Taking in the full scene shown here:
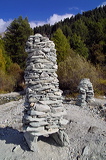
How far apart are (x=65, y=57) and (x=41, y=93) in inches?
587

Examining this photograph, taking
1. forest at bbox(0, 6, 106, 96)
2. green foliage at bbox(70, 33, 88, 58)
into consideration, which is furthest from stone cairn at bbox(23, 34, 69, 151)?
green foliage at bbox(70, 33, 88, 58)

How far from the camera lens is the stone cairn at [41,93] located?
3844mm

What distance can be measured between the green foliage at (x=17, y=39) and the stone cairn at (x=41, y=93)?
1761 centimetres

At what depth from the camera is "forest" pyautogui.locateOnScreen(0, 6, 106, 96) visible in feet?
46.0

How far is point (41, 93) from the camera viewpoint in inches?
156

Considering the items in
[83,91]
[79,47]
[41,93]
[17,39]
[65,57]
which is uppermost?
[17,39]

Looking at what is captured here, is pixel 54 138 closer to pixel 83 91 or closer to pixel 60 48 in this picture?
pixel 83 91

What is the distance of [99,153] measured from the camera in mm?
4176

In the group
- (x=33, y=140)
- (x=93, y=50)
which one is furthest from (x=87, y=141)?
(x=93, y=50)

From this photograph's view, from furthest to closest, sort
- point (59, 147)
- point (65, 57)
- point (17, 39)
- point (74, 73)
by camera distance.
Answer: point (17, 39) < point (65, 57) < point (74, 73) < point (59, 147)

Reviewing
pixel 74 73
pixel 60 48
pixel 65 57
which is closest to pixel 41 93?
pixel 74 73

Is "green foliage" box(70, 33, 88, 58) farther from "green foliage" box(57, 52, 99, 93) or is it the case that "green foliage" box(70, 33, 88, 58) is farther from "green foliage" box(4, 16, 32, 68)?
"green foliage" box(57, 52, 99, 93)

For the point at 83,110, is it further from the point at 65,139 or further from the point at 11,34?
the point at 11,34

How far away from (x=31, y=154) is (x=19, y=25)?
2155cm
